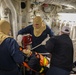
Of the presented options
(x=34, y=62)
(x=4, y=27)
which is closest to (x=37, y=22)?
(x=34, y=62)

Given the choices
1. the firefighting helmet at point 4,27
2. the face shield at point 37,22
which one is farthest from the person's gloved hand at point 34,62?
the face shield at point 37,22

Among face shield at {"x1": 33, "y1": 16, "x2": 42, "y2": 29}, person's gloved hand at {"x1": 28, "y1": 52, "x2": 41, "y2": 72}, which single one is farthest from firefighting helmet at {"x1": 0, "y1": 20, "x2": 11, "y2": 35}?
face shield at {"x1": 33, "y1": 16, "x2": 42, "y2": 29}

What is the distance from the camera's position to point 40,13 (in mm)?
5039

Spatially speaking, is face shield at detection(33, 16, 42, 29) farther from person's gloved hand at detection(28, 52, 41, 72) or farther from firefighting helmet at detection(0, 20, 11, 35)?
firefighting helmet at detection(0, 20, 11, 35)

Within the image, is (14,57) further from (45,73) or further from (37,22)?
(37,22)

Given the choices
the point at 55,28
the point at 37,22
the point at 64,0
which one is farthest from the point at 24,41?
the point at 55,28

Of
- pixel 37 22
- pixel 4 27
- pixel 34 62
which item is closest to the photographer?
pixel 4 27

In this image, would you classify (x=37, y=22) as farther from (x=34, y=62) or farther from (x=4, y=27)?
(x=4, y=27)

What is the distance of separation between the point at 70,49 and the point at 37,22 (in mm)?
988

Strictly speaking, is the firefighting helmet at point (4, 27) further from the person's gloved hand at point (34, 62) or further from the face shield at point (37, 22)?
the face shield at point (37, 22)

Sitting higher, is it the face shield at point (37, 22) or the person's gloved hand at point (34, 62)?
the face shield at point (37, 22)

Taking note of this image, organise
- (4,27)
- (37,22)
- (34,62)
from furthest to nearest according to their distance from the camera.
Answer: (37,22) → (34,62) → (4,27)

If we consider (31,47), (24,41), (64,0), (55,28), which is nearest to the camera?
(24,41)

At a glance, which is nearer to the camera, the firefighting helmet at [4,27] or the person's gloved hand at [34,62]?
the firefighting helmet at [4,27]
